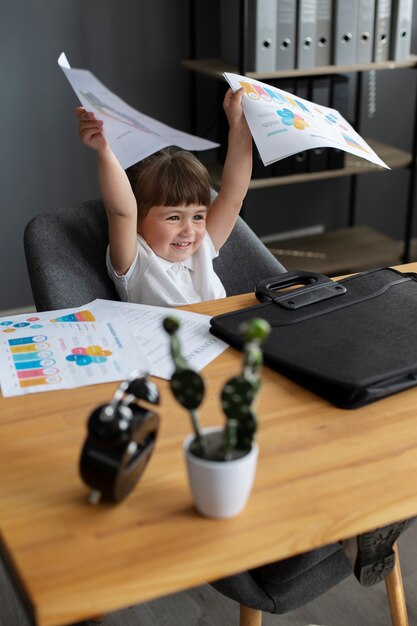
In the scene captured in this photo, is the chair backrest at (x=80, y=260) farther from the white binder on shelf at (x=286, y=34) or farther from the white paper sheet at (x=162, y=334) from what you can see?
the white binder on shelf at (x=286, y=34)

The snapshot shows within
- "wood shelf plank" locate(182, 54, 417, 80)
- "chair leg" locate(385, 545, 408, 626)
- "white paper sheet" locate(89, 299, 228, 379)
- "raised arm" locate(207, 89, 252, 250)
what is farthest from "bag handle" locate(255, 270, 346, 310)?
"wood shelf plank" locate(182, 54, 417, 80)

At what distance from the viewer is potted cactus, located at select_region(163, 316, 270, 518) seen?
2.87 ft

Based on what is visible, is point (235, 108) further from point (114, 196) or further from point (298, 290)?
point (298, 290)

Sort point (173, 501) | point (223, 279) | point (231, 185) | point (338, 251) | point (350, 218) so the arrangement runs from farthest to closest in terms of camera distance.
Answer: point (350, 218)
point (338, 251)
point (223, 279)
point (231, 185)
point (173, 501)

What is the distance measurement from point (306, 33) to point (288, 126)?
5.49 ft

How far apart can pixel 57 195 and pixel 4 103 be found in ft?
1.29

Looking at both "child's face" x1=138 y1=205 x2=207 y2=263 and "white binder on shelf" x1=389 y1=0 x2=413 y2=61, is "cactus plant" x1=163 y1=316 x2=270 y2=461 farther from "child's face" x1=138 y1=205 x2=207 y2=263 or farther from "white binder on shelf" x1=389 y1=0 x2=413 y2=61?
"white binder on shelf" x1=389 y1=0 x2=413 y2=61

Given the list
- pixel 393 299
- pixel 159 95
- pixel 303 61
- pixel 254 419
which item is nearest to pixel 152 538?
pixel 254 419

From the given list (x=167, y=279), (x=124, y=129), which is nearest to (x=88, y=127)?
(x=124, y=129)

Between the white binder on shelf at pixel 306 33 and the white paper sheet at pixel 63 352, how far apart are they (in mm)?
1789

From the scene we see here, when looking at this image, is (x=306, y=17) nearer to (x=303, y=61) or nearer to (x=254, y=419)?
(x=303, y=61)

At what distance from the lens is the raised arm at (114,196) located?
1541mm

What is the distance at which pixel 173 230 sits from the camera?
1.82m

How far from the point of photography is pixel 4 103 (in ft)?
9.88
